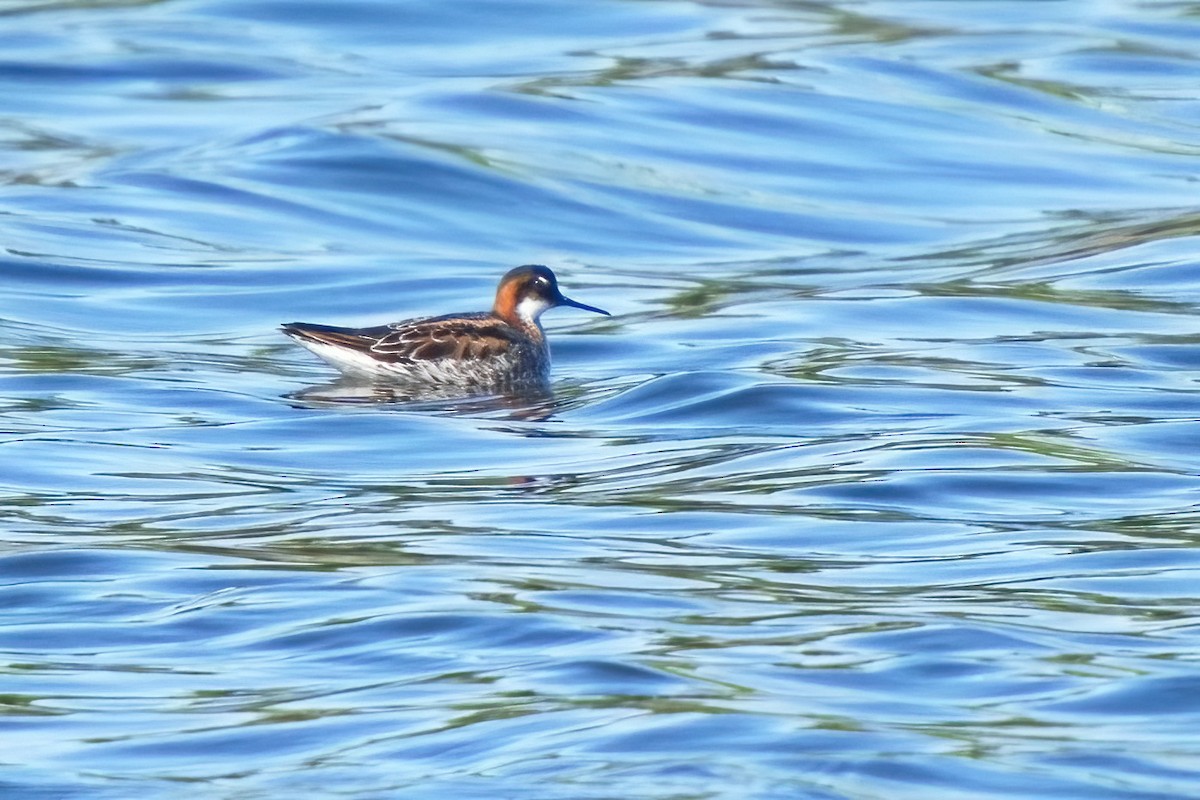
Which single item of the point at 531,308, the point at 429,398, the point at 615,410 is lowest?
the point at 429,398

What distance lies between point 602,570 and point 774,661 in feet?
4.82

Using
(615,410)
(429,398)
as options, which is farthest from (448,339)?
(615,410)

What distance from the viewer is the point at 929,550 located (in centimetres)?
931

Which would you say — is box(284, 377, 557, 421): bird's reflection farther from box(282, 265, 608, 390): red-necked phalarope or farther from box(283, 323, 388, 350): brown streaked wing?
box(283, 323, 388, 350): brown streaked wing

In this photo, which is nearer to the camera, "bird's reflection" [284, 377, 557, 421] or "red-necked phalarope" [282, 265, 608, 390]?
"bird's reflection" [284, 377, 557, 421]

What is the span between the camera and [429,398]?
14023 millimetres

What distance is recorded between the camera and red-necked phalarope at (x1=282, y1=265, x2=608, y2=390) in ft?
46.3

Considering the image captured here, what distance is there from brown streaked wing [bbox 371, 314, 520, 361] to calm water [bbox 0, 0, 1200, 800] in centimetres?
49

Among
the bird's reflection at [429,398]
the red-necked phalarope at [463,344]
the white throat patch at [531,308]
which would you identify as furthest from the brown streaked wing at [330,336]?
the white throat patch at [531,308]

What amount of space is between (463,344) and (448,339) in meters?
0.12

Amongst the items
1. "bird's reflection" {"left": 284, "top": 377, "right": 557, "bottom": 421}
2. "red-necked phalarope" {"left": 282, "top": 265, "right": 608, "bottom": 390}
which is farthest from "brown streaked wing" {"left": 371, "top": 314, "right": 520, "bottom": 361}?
"bird's reflection" {"left": 284, "top": 377, "right": 557, "bottom": 421}

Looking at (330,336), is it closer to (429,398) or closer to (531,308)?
(429,398)

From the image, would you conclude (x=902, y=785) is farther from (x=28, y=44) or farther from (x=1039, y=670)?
(x=28, y=44)

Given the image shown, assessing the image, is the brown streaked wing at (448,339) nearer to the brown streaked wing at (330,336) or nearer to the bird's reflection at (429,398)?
the brown streaked wing at (330,336)
